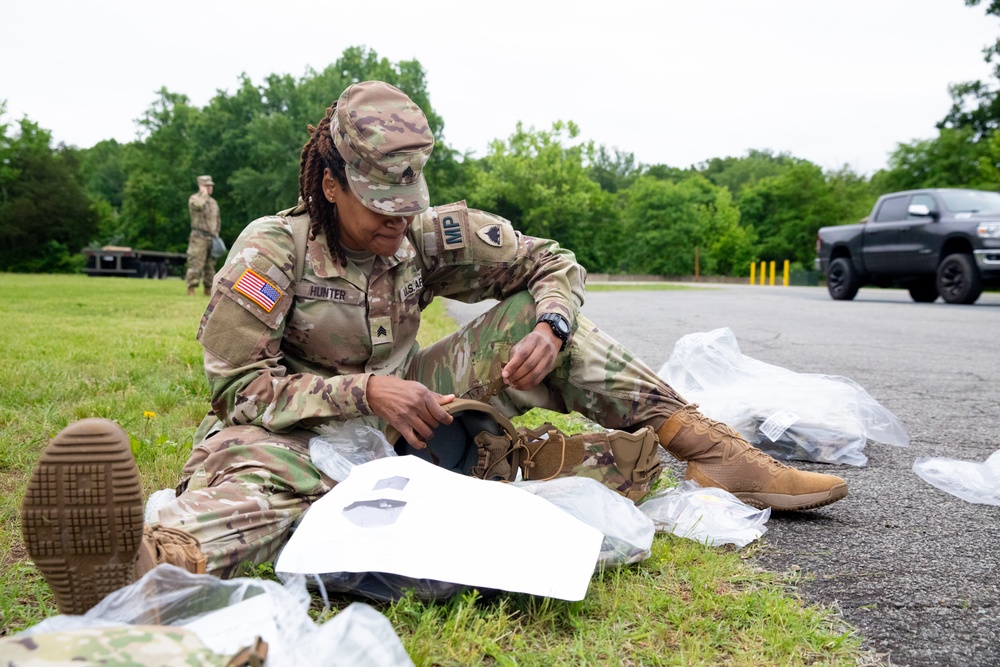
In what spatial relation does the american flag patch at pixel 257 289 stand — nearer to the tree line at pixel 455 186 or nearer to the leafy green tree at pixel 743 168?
the tree line at pixel 455 186

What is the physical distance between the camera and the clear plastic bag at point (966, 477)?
96.2 inches

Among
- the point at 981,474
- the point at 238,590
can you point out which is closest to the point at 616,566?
the point at 238,590

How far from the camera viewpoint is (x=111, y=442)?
131 cm

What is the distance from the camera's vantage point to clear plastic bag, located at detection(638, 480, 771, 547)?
6.72 feet

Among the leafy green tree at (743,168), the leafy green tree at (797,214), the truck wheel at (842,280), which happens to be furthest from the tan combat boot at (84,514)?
the leafy green tree at (743,168)

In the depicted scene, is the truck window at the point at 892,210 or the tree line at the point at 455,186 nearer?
the truck window at the point at 892,210

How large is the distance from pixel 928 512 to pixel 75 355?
15.7 feet

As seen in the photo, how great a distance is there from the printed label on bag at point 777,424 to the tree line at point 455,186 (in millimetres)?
27995

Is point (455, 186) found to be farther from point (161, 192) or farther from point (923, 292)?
point (923, 292)

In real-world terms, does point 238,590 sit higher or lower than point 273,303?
lower

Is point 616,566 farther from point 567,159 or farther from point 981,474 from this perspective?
point 567,159

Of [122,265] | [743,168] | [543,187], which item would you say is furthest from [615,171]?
[122,265]

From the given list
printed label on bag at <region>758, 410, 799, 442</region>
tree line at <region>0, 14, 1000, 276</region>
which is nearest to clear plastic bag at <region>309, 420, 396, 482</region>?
printed label on bag at <region>758, 410, 799, 442</region>

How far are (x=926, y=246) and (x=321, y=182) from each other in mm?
11322
